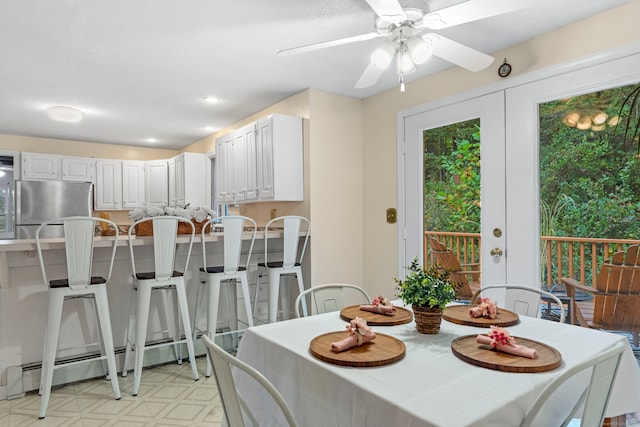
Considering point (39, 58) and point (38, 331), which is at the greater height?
point (39, 58)

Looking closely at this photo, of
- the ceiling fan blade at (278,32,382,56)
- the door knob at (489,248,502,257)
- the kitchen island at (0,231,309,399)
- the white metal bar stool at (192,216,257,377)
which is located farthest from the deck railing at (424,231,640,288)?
the kitchen island at (0,231,309,399)

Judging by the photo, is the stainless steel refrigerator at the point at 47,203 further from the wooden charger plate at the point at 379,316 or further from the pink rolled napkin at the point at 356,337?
the pink rolled napkin at the point at 356,337

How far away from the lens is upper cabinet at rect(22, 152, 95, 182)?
205 inches

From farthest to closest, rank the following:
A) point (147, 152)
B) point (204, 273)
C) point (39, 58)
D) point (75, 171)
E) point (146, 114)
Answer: point (147, 152), point (75, 171), point (146, 114), point (204, 273), point (39, 58)

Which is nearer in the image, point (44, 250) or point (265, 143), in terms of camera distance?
point (44, 250)

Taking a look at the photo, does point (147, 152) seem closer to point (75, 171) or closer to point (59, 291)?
point (75, 171)

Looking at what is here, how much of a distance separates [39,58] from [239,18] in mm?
1665

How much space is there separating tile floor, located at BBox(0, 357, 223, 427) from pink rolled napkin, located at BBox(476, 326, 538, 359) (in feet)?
5.57

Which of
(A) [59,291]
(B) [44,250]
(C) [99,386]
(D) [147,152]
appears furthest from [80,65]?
(D) [147,152]

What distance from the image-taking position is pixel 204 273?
307cm

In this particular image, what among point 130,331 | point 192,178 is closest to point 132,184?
point 192,178

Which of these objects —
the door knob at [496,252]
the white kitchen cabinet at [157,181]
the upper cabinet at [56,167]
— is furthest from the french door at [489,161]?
the upper cabinet at [56,167]

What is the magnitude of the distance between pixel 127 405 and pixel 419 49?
273 cm

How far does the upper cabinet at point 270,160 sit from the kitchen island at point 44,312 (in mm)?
825
